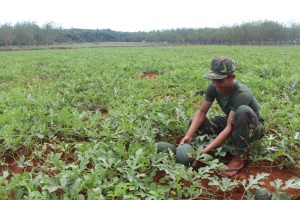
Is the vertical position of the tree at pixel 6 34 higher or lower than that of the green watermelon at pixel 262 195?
higher

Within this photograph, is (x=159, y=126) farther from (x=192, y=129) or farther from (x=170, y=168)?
(x=170, y=168)

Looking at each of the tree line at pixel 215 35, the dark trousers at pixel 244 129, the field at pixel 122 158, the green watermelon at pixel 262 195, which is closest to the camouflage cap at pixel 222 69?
the dark trousers at pixel 244 129

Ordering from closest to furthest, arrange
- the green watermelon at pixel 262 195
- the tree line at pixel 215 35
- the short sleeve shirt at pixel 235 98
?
the green watermelon at pixel 262 195
the short sleeve shirt at pixel 235 98
the tree line at pixel 215 35

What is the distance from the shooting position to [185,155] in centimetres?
328

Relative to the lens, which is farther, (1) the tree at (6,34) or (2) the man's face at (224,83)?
(1) the tree at (6,34)

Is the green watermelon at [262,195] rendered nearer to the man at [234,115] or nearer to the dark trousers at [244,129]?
the man at [234,115]

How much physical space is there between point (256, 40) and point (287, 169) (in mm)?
81848

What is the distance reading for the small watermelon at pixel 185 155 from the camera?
10.6ft

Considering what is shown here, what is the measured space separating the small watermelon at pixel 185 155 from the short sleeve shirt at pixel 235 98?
2.40 feet

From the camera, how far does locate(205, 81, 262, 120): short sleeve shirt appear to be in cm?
338

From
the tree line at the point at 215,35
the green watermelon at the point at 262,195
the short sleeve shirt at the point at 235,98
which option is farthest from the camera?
the tree line at the point at 215,35

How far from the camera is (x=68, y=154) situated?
357 centimetres

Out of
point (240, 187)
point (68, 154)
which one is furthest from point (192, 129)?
point (68, 154)

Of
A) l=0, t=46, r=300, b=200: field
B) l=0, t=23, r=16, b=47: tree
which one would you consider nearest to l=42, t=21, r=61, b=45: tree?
l=0, t=23, r=16, b=47: tree
